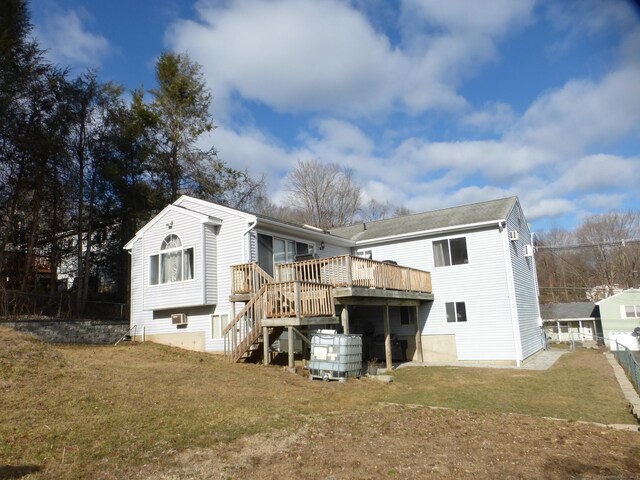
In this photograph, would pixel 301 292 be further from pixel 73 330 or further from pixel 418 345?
pixel 73 330

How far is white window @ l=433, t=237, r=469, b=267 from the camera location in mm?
17484

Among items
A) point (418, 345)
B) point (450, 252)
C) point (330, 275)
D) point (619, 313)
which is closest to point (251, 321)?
point (330, 275)

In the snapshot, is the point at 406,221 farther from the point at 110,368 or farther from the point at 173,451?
the point at 173,451

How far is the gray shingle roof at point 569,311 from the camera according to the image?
36062 mm

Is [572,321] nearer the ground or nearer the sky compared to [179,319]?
nearer the ground

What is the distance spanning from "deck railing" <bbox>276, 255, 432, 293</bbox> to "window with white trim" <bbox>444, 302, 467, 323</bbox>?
3.15 m

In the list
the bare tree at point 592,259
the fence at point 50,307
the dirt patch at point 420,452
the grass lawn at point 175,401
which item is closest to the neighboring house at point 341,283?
the grass lawn at point 175,401

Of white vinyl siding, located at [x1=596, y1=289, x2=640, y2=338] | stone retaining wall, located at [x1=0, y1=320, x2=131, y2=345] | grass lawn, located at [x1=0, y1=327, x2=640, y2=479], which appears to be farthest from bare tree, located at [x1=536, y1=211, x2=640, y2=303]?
stone retaining wall, located at [x1=0, y1=320, x2=131, y2=345]

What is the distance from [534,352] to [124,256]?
2039cm

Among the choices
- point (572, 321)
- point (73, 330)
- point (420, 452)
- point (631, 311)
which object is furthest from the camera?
point (572, 321)

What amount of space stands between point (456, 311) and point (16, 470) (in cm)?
1527

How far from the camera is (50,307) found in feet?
58.6

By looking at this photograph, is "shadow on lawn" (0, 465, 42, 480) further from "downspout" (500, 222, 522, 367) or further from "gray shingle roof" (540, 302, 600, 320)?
"gray shingle roof" (540, 302, 600, 320)

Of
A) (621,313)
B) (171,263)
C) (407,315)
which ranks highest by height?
(171,263)
